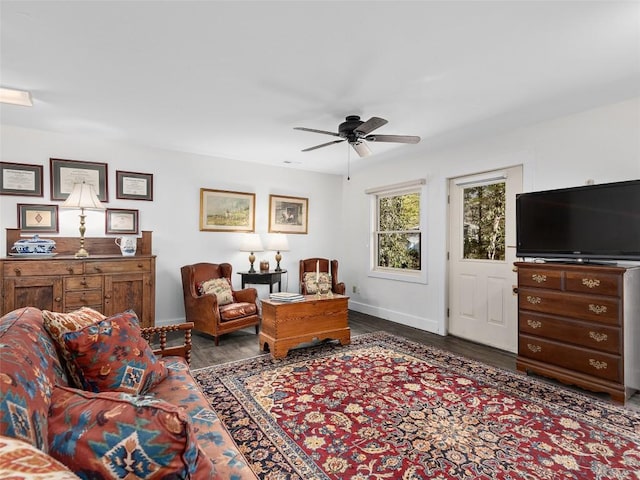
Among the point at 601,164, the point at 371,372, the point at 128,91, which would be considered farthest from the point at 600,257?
the point at 128,91

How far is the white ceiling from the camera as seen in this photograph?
185 cm

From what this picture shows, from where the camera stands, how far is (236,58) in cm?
230

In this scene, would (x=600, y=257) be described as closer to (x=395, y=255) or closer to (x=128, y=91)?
(x=395, y=255)

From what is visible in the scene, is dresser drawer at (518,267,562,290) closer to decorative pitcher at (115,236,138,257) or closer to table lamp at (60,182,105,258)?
decorative pitcher at (115,236,138,257)

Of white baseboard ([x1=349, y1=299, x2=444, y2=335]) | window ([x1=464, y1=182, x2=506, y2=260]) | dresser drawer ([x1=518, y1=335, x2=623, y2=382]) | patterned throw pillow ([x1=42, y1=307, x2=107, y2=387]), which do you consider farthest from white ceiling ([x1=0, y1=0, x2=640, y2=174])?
white baseboard ([x1=349, y1=299, x2=444, y2=335])

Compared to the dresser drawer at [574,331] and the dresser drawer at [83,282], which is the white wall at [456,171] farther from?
the dresser drawer at [83,282]

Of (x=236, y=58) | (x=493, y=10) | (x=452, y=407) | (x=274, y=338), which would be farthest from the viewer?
(x=274, y=338)

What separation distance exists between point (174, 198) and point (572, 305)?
4.64 metres

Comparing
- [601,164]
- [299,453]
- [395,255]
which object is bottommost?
[299,453]

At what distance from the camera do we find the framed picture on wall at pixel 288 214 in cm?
550

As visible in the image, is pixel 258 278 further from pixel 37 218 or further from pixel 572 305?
pixel 572 305

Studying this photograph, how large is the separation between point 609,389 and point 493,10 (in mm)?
2790

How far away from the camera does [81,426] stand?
2.87 ft

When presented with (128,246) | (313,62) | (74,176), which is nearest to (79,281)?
(128,246)
